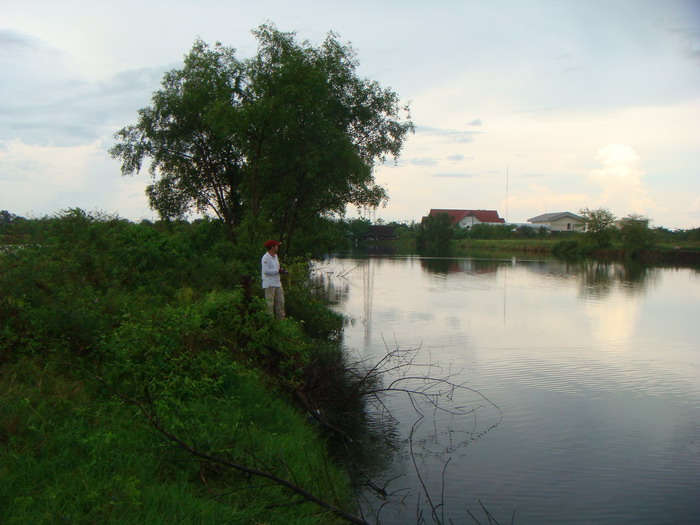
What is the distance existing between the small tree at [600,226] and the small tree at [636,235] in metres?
2.58

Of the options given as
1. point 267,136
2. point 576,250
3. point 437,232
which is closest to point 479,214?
point 437,232

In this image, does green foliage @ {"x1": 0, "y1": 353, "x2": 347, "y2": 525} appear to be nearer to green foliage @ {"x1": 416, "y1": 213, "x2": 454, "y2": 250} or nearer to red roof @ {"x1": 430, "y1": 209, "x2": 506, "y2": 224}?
green foliage @ {"x1": 416, "y1": 213, "x2": 454, "y2": 250}

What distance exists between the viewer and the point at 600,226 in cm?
7569

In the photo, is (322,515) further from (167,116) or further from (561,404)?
(167,116)

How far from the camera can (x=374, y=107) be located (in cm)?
2741

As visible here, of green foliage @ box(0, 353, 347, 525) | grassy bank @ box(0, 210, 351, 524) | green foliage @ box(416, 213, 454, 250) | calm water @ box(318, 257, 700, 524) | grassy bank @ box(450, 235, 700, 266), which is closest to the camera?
green foliage @ box(0, 353, 347, 525)

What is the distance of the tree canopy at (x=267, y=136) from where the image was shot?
22.5m

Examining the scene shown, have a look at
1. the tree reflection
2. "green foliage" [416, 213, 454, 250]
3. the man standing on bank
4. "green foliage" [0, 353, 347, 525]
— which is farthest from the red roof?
"green foliage" [0, 353, 347, 525]

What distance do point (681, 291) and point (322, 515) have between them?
34.2 meters

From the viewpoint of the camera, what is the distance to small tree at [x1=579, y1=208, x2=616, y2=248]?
2945 inches

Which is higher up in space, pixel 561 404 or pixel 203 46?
pixel 203 46

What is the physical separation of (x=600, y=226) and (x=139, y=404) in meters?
77.4

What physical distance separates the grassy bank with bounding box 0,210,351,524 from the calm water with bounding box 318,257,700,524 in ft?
5.17

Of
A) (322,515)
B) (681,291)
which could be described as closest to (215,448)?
(322,515)
